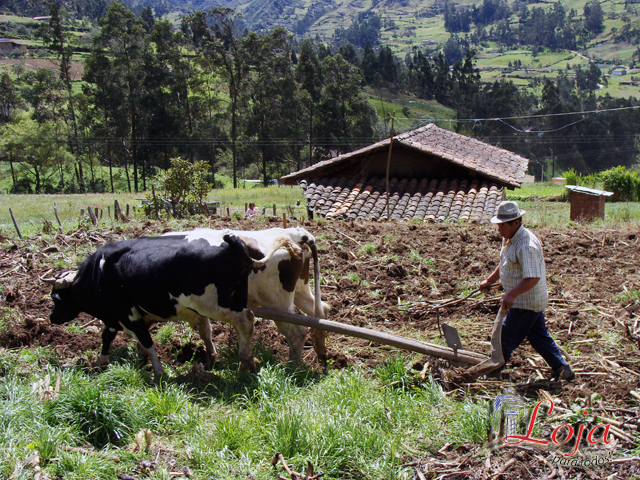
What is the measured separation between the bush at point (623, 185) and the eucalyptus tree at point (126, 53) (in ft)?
132

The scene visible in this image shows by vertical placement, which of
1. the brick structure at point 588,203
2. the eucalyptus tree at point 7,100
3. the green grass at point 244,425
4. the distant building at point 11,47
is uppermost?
the distant building at point 11,47

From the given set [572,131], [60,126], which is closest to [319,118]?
[60,126]

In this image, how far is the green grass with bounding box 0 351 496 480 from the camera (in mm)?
4438

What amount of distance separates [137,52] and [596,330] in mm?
54747

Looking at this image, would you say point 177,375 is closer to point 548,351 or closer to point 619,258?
point 548,351

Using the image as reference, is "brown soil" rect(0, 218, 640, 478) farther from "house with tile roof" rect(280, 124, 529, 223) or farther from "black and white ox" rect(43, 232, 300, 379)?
"house with tile roof" rect(280, 124, 529, 223)

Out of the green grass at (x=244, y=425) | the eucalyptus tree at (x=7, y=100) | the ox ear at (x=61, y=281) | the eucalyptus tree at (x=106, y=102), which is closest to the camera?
the green grass at (x=244, y=425)

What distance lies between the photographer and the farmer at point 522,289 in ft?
17.1

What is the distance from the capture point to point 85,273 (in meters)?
7.09

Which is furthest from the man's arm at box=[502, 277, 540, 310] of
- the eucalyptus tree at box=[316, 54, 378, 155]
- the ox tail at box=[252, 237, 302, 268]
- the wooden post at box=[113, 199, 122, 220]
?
the eucalyptus tree at box=[316, 54, 378, 155]

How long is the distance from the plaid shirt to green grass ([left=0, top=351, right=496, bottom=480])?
1.13 meters

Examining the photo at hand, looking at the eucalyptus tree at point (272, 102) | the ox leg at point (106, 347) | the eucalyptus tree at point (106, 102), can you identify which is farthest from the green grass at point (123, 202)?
the ox leg at point (106, 347)

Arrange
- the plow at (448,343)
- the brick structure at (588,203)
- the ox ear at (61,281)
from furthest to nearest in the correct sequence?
the brick structure at (588,203)
the ox ear at (61,281)
the plow at (448,343)

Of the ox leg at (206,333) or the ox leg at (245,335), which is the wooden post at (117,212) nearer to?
the ox leg at (206,333)
